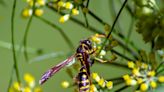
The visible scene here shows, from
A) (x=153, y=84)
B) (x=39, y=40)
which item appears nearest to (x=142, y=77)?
(x=153, y=84)

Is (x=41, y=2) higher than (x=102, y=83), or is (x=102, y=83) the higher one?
(x=41, y=2)

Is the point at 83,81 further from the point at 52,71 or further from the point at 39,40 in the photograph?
the point at 39,40

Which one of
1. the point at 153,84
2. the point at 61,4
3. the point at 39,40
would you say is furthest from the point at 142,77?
the point at 39,40

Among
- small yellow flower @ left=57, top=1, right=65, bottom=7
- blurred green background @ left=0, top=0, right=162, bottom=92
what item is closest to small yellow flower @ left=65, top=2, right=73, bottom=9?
small yellow flower @ left=57, top=1, right=65, bottom=7

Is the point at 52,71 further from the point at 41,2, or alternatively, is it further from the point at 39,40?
the point at 39,40

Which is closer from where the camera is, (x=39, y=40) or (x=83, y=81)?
(x=83, y=81)

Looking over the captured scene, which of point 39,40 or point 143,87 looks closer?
point 143,87

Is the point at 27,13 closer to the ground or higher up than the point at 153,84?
higher up

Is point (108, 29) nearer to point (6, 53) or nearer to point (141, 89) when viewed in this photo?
point (141, 89)

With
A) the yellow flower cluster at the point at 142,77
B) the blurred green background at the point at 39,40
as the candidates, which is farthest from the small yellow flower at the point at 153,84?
the blurred green background at the point at 39,40
